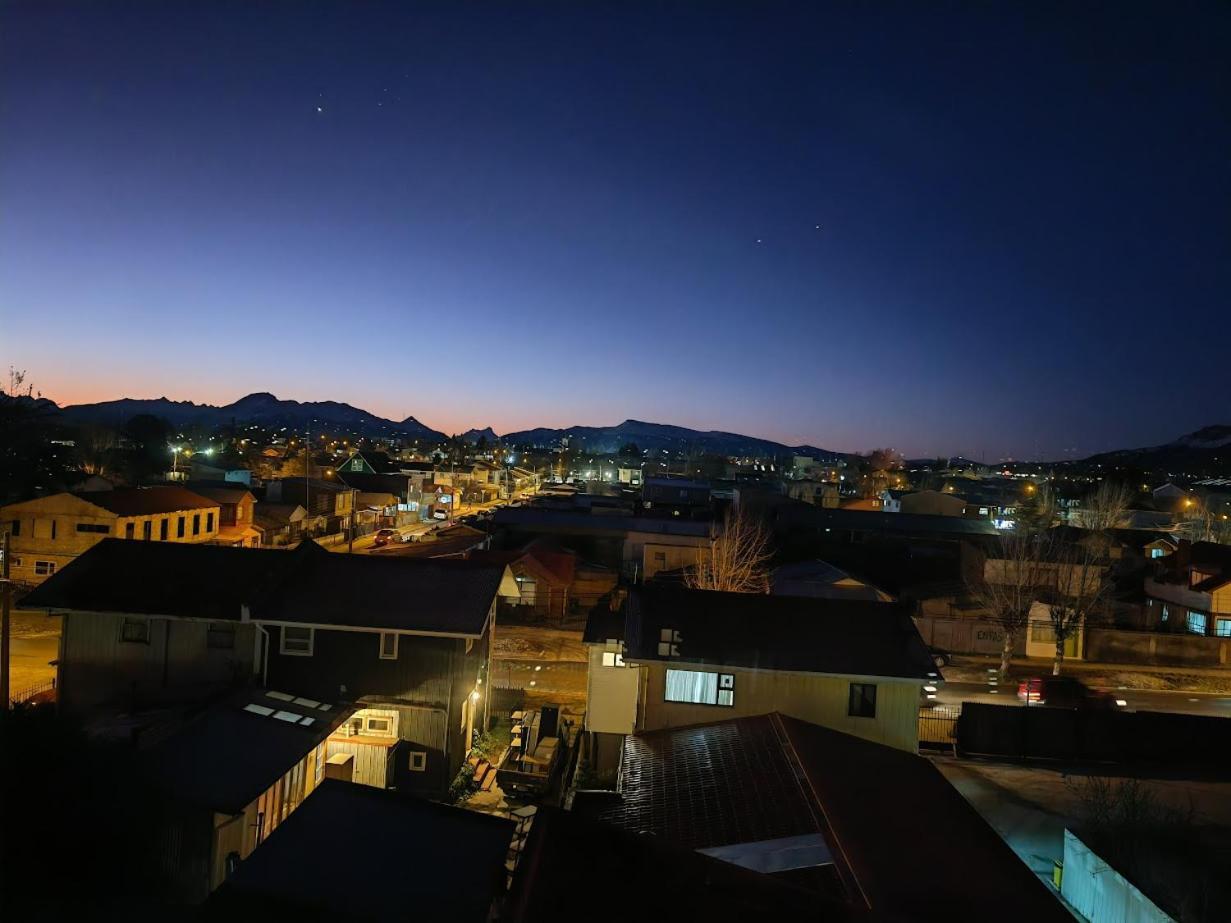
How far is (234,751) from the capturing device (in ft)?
31.2

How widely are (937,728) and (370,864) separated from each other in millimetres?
13189

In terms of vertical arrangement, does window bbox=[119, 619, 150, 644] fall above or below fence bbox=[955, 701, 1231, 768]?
above

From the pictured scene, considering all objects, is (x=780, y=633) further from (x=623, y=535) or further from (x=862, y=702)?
(x=623, y=535)

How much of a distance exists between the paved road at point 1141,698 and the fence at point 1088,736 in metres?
2.79

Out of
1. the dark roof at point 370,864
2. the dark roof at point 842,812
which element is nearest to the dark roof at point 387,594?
the dark roof at point 842,812

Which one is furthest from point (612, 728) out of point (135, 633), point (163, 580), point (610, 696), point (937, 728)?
point (163, 580)

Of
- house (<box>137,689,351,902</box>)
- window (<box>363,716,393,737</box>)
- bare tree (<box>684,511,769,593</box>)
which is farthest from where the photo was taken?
bare tree (<box>684,511,769,593</box>)

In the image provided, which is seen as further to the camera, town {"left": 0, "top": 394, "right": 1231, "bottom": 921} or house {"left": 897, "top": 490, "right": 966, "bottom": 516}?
house {"left": 897, "top": 490, "right": 966, "bottom": 516}

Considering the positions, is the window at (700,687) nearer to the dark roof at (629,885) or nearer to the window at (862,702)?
the window at (862,702)

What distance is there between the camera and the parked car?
17.4m

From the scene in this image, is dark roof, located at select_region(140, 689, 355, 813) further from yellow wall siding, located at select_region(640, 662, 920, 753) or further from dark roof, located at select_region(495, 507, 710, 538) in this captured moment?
dark roof, located at select_region(495, 507, 710, 538)

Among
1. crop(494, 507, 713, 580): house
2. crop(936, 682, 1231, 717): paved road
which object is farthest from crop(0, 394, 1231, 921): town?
crop(494, 507, 713, 580): house

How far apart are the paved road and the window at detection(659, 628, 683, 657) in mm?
9604

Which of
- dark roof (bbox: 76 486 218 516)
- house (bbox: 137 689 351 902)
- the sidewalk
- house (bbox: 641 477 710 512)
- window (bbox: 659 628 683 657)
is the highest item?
house (bbox: 641 477 710 512)
